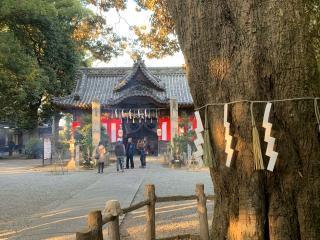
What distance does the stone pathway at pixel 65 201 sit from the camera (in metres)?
7.87

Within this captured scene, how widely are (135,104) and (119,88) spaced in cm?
173

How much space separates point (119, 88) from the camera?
31.0 m

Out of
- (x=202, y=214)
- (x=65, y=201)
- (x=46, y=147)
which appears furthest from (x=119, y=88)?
(x=202, y=214)

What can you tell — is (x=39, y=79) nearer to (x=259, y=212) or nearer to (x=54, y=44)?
(x=54, y=44)

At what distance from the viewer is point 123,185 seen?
14070mm

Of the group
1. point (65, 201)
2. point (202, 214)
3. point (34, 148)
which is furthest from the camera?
point (34, 148)

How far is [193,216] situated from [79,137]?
17539 millimetres

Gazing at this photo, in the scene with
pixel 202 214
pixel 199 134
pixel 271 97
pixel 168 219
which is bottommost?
pixel 168 219

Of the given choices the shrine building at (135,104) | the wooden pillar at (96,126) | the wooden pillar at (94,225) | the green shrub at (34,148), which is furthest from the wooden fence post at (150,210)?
the green shrub at (34,148)

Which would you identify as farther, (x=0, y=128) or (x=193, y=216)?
(x=0, y=128)

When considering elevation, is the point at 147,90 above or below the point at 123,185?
above

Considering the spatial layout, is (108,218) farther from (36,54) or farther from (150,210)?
(36,54)

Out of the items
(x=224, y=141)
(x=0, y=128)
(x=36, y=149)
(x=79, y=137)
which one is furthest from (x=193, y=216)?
(x=0, y=128)

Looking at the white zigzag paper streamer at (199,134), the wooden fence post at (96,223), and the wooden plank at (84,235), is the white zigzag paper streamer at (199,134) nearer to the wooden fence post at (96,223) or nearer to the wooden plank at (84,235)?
the wooden fence post at (96,223)
